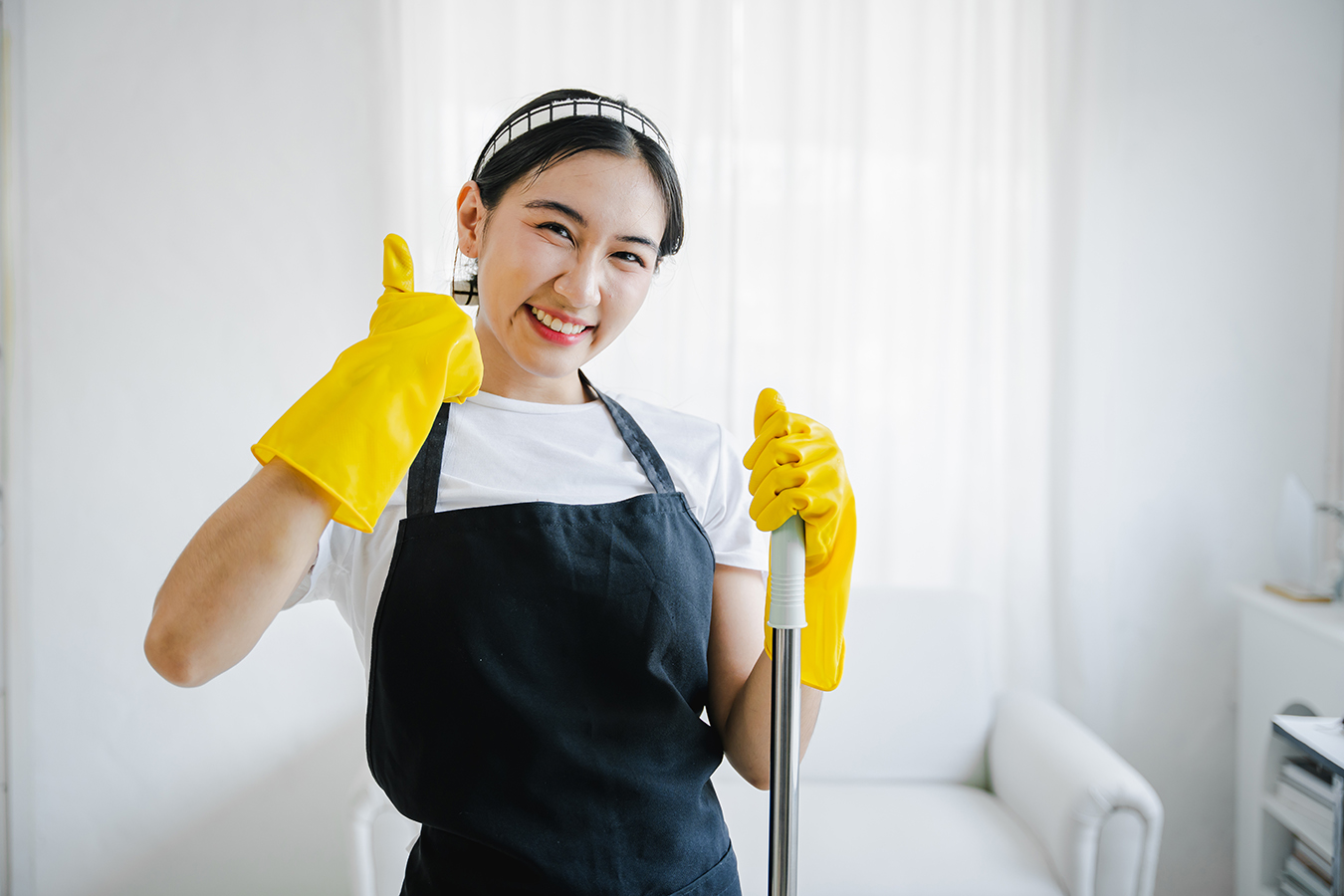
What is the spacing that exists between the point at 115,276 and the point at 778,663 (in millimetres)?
2009

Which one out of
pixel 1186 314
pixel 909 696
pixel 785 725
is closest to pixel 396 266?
pixel 785 725

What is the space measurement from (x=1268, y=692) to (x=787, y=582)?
1.91 metres

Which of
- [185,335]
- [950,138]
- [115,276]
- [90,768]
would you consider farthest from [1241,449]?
[90,768]

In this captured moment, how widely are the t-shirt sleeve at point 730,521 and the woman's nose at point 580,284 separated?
257 mm

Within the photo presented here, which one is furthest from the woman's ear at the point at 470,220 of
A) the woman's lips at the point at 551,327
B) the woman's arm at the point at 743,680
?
the woman's arm at the point at 743,680

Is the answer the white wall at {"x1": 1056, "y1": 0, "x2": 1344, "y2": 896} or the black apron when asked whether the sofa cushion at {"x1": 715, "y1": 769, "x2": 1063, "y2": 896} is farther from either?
the black apron

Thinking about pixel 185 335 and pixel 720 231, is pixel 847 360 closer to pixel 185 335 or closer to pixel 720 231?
pixel 720 231

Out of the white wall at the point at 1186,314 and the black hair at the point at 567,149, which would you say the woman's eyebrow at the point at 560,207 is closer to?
the black hair at the point at 567,149

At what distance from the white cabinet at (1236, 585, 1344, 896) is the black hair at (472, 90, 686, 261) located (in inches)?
68.6

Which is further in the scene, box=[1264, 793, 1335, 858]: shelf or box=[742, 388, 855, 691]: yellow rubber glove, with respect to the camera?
box=[1264, 793, 1335, 858]: shelf

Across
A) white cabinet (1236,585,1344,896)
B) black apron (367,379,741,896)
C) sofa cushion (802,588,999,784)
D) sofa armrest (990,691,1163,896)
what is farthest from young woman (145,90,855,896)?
white cabinet (1236,585,1344,896)

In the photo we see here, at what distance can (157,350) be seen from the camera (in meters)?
1.99

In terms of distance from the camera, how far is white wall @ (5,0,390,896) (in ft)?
6.40

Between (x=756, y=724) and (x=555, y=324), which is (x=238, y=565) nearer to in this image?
(x=555, y=324)
